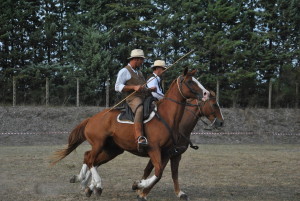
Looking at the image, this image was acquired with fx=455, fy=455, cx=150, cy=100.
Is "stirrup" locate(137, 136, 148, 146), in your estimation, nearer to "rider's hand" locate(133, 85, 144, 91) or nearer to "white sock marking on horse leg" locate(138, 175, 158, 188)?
"white sock marking on horse leg" locate(138, 175, 158, 188)

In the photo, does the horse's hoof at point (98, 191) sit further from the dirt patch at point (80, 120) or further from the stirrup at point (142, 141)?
the dirt patch at point (80, 120)

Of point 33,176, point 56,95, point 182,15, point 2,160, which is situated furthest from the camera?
point 182,15

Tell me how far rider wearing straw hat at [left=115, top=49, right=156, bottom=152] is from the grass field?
1304 millimetres

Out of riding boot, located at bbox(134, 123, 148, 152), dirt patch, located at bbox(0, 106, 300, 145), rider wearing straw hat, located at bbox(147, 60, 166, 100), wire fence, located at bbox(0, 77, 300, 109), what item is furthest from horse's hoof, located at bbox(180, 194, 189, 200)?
wire fence, located at bbox(0, 77, 300, 109)

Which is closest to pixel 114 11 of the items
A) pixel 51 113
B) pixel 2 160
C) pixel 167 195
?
pixel 51 113

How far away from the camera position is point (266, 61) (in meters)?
34.5

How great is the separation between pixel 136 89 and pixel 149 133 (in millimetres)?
874

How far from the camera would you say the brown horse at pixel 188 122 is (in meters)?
9.00

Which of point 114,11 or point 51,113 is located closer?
point 51,113

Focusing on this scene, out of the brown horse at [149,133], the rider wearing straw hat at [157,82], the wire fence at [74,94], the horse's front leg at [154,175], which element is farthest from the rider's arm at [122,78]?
the wire fence at [74,94]

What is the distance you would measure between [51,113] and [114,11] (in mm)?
10487

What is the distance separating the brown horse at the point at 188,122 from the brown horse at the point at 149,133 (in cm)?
54

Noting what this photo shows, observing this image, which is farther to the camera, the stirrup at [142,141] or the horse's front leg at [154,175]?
the stirrup at [142,141]

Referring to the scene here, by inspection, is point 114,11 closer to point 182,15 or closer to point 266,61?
point 182,15
